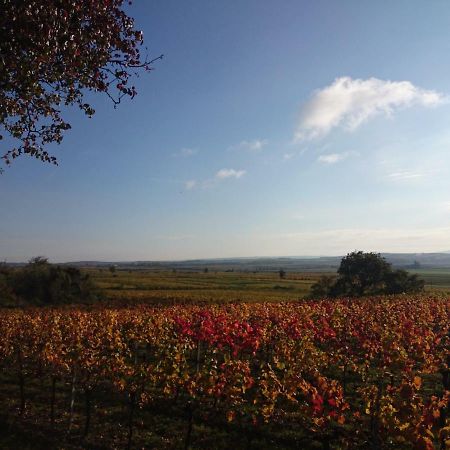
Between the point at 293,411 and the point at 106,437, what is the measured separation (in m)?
6.81

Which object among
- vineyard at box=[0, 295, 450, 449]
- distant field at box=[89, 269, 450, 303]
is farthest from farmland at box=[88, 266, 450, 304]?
vineyard at box=[0, 295, 450, 449]

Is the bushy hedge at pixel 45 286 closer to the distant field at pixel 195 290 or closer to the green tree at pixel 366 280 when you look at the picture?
the distant field at pixel 195 290

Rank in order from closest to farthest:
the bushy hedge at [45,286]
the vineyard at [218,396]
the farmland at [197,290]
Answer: the vineyard at [218,396]
the bushy hedge at [45,286]
the farmland at [197,290]

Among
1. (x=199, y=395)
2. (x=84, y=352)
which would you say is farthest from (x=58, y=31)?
(x=199, y=395)

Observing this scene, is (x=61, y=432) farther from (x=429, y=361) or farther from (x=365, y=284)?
(x=365, y=284)

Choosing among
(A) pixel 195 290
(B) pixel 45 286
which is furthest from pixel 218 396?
(A) pixel 195 290

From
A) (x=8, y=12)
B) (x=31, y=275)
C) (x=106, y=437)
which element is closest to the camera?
(x=8, y=12)

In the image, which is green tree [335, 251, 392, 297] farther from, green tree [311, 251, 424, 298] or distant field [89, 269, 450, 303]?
distant field [89, 269, 450, 303]

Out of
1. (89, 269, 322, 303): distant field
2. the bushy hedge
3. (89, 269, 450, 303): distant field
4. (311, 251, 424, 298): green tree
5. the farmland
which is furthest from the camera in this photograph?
(311, 251, 424, 298): green tree

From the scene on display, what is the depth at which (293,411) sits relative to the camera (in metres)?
16.0

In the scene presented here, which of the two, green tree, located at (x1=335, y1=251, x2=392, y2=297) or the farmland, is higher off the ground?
green tree, located at (x1=335, y1=251, x2=392, y2=297)

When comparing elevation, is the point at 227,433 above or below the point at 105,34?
below

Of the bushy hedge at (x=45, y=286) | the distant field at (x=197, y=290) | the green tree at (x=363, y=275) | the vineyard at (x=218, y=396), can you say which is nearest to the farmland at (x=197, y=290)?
the distant field at (x=197, y=290)

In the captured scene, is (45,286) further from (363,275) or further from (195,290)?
(363,275)
